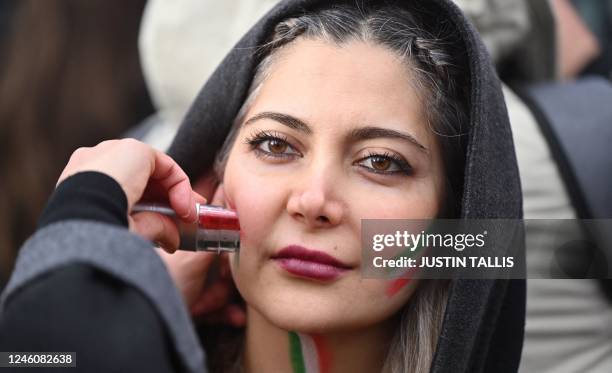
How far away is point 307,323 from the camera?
196 cm

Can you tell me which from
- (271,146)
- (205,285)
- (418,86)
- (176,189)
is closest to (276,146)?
(271,146)

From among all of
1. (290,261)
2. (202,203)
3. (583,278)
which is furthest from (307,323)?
(583,278)

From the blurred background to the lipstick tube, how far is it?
124 centimetres

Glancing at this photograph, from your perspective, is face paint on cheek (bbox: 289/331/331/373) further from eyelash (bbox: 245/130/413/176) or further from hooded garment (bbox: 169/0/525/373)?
eyelash (bbox: 245/130/413/176)

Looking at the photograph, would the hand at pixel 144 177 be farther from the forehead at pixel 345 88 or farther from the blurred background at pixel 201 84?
the blurred background at pixel 201 84

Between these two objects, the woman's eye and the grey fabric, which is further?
the woman's eye

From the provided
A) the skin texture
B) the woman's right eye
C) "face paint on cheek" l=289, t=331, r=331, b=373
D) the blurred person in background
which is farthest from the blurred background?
the woman's right eye

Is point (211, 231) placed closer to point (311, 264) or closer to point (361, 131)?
point (311, 264)

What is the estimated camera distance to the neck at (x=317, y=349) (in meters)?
2.14

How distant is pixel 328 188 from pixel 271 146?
241 millimetres

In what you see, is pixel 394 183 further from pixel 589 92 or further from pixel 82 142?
pixel 82 142

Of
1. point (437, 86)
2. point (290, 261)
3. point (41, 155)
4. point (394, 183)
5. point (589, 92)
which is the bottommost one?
point (41, 155)

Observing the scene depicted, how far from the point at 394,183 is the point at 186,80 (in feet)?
5.01

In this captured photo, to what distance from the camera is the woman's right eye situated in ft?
6.83
